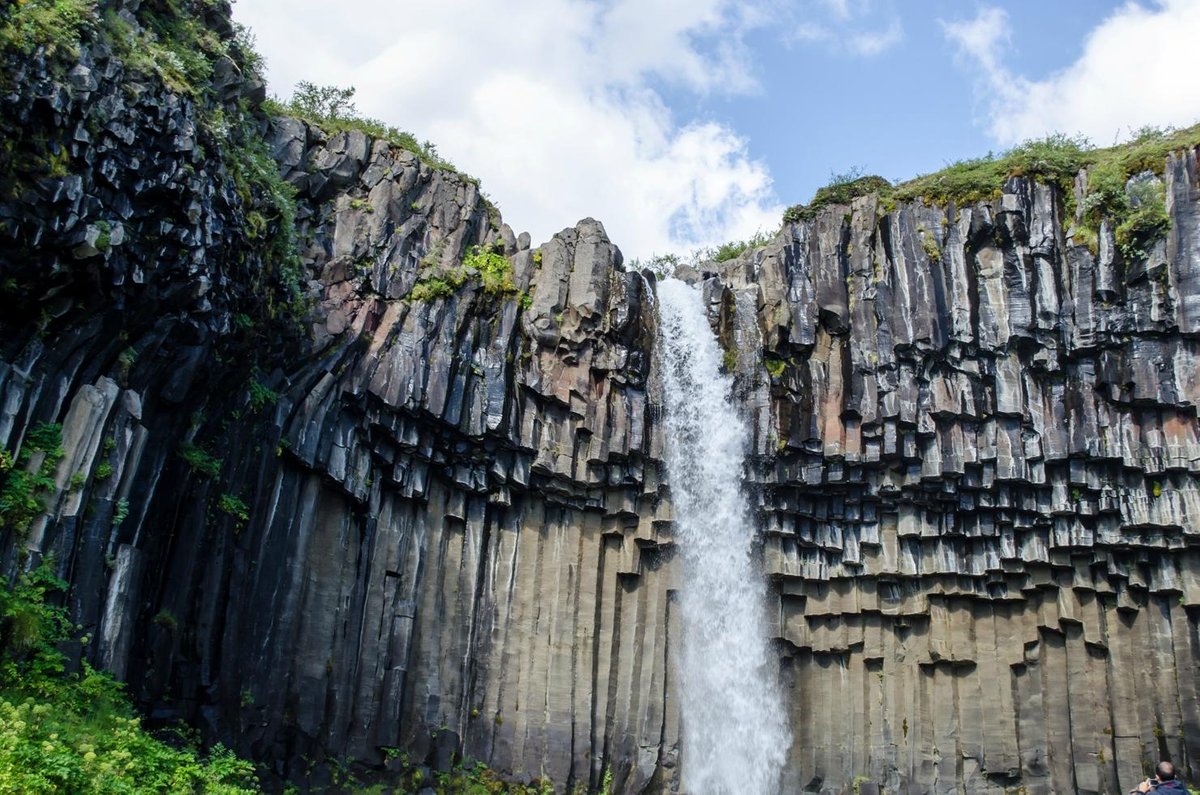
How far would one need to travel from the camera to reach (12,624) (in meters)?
9.23

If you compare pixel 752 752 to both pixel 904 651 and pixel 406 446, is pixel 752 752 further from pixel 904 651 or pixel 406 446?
pixel 406 446

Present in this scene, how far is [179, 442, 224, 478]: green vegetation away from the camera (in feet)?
41.4

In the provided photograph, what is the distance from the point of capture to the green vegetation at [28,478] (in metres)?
9.63

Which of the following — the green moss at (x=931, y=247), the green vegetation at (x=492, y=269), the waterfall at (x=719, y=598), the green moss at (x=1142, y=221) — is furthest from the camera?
the green moss at (x=931, y=247)

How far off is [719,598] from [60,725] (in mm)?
12642

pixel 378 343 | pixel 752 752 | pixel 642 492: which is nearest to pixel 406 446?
pixel 378 343

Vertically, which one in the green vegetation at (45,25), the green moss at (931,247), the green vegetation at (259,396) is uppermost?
the green moss at (931,247)

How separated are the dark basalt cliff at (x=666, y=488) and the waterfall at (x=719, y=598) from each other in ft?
1.48

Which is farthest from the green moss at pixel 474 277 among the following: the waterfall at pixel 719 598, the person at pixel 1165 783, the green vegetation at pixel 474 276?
the person at pixel 1165 783

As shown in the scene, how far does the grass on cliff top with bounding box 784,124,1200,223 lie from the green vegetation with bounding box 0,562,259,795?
596 inches

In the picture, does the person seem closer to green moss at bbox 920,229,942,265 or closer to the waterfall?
the waterfall

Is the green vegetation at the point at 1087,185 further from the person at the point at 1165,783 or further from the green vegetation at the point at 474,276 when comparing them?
the person at the point at 1165,783

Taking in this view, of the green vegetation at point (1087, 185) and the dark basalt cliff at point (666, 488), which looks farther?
the green vegetation at point (1087, 185)

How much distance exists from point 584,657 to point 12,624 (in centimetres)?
1030
